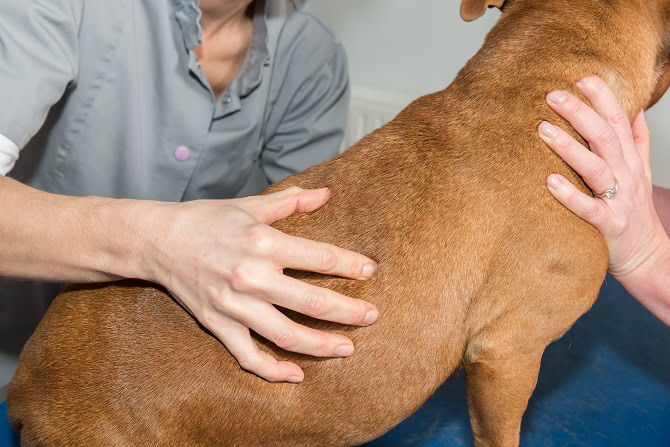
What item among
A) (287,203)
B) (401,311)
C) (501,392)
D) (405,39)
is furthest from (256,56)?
(405,39)

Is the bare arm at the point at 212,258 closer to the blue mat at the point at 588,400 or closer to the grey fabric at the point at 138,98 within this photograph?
the grey fabric at the point at 138,98

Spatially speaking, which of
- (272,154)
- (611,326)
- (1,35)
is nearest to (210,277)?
(1,35)

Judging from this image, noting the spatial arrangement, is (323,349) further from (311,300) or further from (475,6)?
(475,6)

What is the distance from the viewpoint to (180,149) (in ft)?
5.98

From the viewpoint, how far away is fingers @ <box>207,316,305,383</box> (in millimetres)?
1195

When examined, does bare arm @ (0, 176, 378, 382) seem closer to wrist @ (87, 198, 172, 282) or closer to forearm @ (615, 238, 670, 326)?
wrist @ (87, 198, 172, 282)

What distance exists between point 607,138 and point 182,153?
103cm

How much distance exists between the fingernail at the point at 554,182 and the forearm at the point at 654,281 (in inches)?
15.3

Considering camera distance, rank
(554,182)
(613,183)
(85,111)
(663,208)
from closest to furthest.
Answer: (554,182), (613,183), (85,111), (663,208)

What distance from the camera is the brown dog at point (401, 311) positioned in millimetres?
1215

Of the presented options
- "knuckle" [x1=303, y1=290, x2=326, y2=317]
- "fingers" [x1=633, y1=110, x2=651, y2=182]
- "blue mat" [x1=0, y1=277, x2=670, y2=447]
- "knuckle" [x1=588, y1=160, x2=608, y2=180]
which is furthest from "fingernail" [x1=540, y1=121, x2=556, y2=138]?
"blue mat" [x1=0, y1=277, x2=670, y2=447]

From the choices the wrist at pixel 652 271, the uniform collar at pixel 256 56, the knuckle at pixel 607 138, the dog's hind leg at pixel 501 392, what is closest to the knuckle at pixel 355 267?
the dog's hind leg at pixel 501 392

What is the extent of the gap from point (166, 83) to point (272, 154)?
607 millimetres

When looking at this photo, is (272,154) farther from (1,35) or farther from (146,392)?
(146,392)
